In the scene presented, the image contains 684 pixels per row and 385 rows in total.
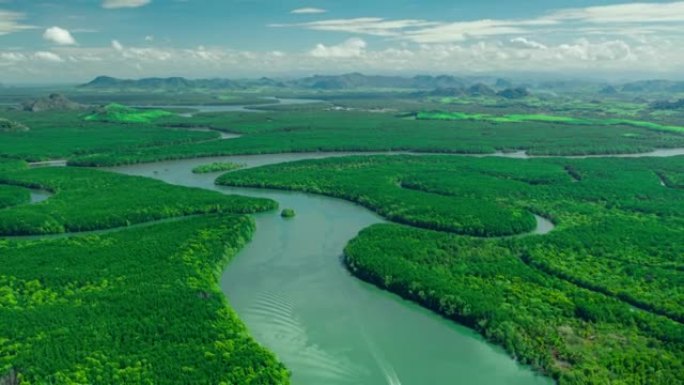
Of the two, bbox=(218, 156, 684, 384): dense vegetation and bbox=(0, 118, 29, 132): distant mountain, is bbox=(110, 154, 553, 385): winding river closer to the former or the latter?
bbox=(218, 156, 684, 384): dense vegetation

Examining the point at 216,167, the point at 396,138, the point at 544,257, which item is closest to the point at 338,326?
the point at 544,257

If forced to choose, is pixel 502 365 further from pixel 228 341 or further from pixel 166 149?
pixel 166 149

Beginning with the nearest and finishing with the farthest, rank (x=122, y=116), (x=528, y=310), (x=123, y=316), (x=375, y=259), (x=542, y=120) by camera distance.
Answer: (x=123, y=316) < (x=528, y=310) < (x=375, y=259) < (x=122, y=116) < (x=542, y=120)

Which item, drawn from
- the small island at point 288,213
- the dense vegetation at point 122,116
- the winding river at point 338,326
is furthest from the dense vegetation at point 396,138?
the winding river at point 338,326

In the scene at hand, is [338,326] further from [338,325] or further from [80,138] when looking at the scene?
[80,138]

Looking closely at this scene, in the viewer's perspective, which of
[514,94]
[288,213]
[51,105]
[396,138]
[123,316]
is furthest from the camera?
[514,94]

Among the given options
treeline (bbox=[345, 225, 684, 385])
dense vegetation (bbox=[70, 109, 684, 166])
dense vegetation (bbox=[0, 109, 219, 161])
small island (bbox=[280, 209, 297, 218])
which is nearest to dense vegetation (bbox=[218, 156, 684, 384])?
treeline (bbox=[345, 225, 684, 385])

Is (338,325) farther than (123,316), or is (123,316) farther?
(338,325)
